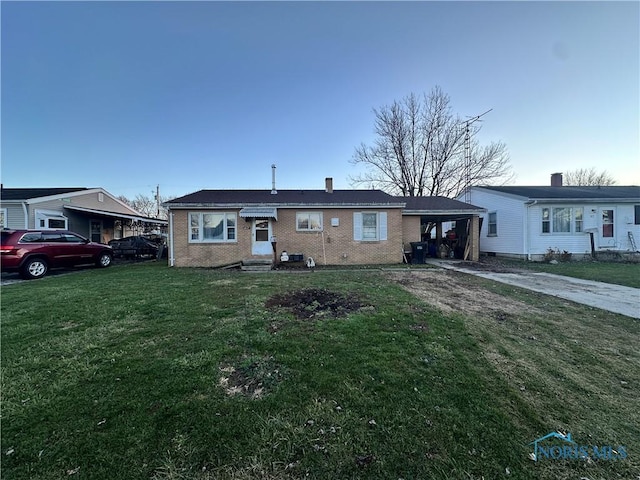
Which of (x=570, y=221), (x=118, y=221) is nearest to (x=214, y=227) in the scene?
(x=118, y=221)

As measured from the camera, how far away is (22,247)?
9.84 meters

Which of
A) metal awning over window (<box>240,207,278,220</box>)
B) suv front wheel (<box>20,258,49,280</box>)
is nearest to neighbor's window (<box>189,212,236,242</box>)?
metal awning over window (<box>240,207,278,220</box>)

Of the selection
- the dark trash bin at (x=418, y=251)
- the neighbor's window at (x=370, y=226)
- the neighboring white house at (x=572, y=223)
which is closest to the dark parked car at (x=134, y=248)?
the neighbor's window at (x=370, y=226)

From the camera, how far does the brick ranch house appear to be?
41.1ft

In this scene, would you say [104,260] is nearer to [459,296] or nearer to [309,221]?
[309,221]

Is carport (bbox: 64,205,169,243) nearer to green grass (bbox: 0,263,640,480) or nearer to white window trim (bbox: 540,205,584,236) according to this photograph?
green grass (bbox: 0,263,640,480)

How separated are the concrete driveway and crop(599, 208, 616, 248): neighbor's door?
865 centimetres

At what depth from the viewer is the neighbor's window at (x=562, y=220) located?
1477 centimetres

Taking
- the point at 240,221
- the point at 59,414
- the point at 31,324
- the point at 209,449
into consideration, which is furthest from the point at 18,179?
the point at 209,449

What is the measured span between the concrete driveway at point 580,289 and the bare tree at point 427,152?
17.9 meters

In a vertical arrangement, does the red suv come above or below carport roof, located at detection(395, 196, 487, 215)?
below

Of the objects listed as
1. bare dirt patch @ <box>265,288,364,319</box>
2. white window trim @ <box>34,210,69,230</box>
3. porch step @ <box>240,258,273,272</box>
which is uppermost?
white window trim @ <box>34,210,69,230</box>

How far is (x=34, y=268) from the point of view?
33.4 ft

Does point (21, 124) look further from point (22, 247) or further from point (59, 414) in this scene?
point (59, 414)
